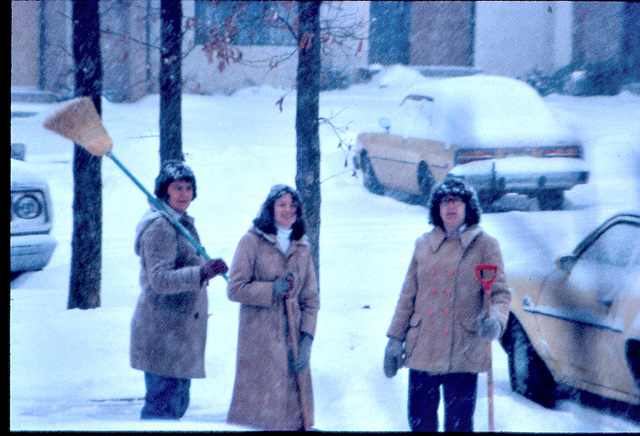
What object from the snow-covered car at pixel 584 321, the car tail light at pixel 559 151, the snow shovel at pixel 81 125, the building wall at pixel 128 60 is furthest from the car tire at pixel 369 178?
the snow shovel at pixel 81 125

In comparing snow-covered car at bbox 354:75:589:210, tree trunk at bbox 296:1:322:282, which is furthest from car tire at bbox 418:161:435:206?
tree trunk at bbox 296:1:322:282

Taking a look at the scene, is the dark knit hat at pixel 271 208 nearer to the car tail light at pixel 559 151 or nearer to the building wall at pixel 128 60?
the car tail light at pixel 559 151

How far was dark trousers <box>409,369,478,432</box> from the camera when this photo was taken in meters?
3.95

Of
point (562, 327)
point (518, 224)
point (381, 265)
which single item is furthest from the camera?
point (381, 265)

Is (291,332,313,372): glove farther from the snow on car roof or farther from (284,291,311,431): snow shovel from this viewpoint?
the snow on car roof

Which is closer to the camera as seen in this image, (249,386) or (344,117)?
(249,386)

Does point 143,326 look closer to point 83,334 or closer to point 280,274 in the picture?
point 280,274

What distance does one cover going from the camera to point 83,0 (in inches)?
262

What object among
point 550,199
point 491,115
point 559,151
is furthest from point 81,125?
point 550,199

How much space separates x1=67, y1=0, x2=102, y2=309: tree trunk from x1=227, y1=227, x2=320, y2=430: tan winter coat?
3159 millimetres

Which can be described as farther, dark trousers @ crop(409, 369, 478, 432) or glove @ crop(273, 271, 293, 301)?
dark trousers @ crop(409, 369, 478, 432)

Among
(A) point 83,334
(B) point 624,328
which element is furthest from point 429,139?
(B) point 624,328

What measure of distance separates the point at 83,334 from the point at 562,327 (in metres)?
3.40

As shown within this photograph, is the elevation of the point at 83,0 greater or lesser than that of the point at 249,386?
greater
